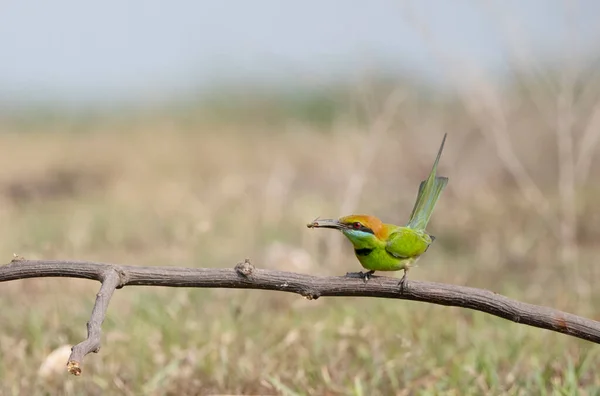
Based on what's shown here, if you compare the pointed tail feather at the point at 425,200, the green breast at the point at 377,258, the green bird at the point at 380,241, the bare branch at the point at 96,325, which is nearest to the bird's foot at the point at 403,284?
the green bird at the point at 380,241

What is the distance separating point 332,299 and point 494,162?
437 cm

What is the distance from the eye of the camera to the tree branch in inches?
73.9

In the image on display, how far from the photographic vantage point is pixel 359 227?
2.03 m

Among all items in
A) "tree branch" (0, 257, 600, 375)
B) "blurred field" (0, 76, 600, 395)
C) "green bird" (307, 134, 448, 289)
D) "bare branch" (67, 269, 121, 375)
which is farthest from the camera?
"blurred field" (0, 76, 600, 395)

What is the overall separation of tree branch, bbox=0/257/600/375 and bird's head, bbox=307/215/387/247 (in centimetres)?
12

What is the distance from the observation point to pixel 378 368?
283cm

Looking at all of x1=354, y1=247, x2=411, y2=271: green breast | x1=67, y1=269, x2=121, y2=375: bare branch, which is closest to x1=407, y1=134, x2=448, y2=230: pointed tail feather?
x1=354, y1=247, x2=411, y2=271: green breast

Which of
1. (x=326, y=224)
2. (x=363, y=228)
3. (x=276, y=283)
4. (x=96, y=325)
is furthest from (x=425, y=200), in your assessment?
(x=96, y=325)

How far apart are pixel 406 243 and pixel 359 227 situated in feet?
0.54

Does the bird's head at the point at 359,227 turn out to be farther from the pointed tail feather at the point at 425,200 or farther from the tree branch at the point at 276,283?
the pointed tail feather at the point at 425,200

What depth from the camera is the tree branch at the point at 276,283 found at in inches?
73.9

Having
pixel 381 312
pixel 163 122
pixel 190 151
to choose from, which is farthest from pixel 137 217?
pixel 163 122

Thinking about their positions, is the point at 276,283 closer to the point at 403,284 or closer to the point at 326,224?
the point at 326,224

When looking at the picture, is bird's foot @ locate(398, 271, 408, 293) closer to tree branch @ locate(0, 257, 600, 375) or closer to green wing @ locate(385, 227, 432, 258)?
tree branch @ locate(0, 257, 600, 375)
